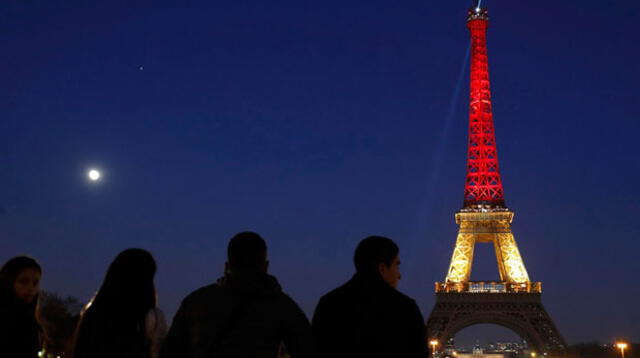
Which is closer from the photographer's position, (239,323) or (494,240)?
(239,323)

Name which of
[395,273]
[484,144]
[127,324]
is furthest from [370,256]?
[484,144]

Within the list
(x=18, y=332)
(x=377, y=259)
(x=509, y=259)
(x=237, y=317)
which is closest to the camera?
(x=237, y=317)

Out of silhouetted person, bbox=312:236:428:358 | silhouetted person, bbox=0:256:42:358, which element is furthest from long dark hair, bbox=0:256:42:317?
silhouetted person, bbox=312:236:428:358

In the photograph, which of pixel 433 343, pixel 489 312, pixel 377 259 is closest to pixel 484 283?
pixel 489 312

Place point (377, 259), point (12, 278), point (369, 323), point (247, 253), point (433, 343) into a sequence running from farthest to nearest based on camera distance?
1. point (433, 343)
2. point (12, 278)
3. point (377, 259)
4. point (369, 323)
5. point (247, 253)

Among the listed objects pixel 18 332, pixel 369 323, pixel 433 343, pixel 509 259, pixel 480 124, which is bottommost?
pixel 18 332

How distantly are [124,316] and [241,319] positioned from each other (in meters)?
0.87

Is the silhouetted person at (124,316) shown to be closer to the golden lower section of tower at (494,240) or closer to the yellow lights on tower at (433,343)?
the yellow lights on tower at (433,343)

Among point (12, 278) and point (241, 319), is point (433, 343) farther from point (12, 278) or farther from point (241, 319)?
point (241, 319)

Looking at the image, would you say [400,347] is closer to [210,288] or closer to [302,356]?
[302,356]

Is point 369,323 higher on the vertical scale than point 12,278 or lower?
lower

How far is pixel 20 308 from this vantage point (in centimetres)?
548

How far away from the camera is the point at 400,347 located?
17.4ft

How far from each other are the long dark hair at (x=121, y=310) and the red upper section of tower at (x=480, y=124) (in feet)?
186
